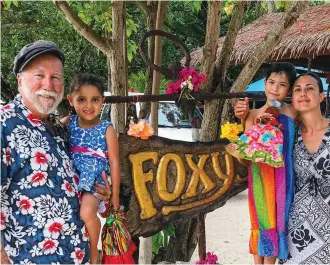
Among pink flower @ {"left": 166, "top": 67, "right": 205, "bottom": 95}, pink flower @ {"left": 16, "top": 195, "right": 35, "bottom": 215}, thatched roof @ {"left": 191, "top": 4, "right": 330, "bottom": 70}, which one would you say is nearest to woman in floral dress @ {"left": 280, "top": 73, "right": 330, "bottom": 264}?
pink flower @ {"left": 166, "top": 67, "right": 205, "bottom": 95}

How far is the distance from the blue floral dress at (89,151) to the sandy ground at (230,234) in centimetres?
275

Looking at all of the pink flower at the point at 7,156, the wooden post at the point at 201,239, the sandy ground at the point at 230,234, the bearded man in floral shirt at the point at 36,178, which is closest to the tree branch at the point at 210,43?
the wooden post at the point at 201,239

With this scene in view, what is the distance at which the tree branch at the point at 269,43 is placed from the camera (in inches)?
108

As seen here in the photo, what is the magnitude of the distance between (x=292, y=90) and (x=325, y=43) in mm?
2872

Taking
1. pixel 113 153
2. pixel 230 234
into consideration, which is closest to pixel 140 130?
pixel 113 153

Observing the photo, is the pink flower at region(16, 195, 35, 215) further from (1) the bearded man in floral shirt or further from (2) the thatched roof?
(2) the thatched roof

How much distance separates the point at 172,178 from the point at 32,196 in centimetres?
96

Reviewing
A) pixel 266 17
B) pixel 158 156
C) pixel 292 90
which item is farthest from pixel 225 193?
pixel 266 17

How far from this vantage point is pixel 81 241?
186 centimetres

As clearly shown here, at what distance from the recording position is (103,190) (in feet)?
6.72

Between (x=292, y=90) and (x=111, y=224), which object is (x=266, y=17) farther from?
(x=111, y=224)

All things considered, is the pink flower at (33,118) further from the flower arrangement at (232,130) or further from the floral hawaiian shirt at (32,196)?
the flower arrangement at (232,130)

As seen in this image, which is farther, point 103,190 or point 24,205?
point 103,190

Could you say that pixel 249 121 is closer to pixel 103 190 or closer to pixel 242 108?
pixel 242 108
